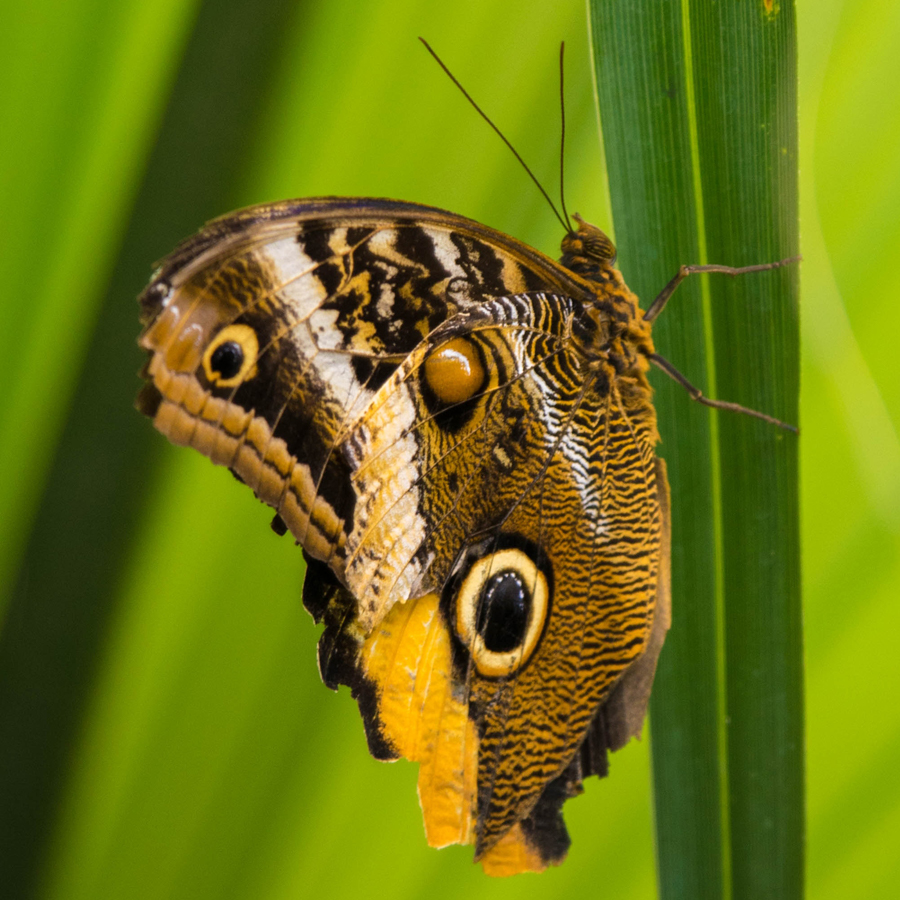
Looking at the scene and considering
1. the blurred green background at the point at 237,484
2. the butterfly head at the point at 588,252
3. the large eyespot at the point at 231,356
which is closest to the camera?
the large eyespot at the point at 231,356

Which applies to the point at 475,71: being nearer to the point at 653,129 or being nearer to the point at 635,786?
the point at 653,129

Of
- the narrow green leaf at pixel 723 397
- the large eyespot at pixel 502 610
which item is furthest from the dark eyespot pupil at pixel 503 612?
the narrow green leaf at pixel 723 397

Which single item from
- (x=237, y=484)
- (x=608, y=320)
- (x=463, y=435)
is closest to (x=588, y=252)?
(x=608, y=320)

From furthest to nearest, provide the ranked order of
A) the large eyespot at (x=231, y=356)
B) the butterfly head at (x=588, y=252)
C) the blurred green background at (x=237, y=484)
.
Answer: the blurred green background at (x=237, y=484)
the butterfly head at (x=588, y=252)
the large eyespot at (x=231, y=356)

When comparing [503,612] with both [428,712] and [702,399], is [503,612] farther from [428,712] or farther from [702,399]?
[702,399]

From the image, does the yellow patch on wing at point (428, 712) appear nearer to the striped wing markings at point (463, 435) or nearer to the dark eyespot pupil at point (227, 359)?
the striped wing markings at point (463, 435)

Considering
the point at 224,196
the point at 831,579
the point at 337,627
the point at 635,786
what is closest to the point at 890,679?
the point at 831,579
